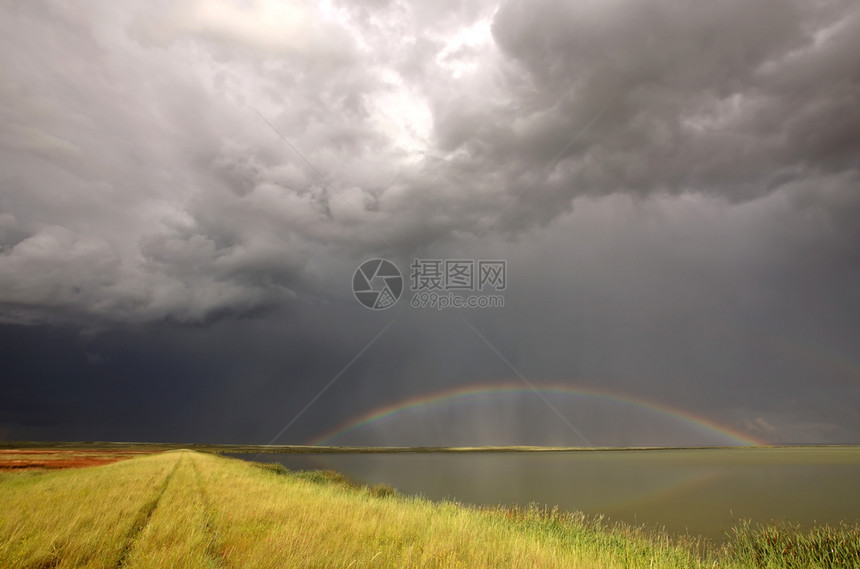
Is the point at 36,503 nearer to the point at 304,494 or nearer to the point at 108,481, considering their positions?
the point at 108,481

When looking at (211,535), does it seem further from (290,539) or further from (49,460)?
(49,460)

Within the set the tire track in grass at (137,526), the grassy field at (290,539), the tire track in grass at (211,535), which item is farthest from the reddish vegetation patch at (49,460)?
the tire track in grass at (211,535)

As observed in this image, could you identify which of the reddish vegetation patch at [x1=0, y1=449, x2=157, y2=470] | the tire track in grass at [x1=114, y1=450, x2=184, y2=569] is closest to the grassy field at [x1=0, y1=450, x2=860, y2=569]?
the tire track in grass at [x1=114, y1=450, x2=184, y2=569]

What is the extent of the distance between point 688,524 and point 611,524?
3.57 metres

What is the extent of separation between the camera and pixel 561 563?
7645mm

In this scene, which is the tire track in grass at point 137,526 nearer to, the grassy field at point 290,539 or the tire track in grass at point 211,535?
the grassy field at point 290,539

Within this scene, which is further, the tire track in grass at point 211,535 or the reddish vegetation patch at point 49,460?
the reddish vegetation patch at point 49,460

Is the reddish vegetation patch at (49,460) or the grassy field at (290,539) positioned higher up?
the grassy field at (290,539)

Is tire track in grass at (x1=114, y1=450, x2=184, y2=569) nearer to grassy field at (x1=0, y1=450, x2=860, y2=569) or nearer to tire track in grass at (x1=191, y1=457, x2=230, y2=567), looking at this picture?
grassy field at (x1=0, y1=450, x2=860, y2=569)

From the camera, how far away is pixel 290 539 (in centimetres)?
824

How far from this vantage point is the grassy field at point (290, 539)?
704 centimetres

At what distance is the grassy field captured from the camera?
7.04 metres

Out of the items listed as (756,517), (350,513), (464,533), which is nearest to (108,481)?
(350,513)

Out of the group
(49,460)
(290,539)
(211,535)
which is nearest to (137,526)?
(211,535)
